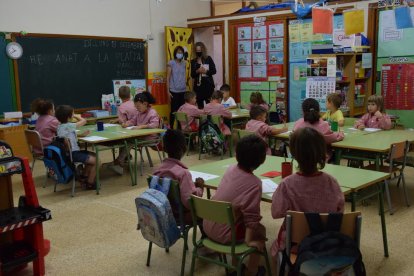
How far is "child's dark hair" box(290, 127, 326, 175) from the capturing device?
2.38 metres

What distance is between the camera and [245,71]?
29.9 ft

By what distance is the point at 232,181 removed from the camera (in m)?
2.68

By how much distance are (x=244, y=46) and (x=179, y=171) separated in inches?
252

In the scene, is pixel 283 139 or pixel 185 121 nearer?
pixel 283 139

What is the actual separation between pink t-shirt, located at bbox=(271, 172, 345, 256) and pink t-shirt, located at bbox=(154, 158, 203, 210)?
0.71 m

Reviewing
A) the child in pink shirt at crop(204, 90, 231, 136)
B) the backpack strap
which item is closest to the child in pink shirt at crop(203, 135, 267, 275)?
the backpack strap

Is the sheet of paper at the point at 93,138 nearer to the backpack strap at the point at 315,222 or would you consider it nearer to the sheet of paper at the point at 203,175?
the sheet of paper at the point at 203,175

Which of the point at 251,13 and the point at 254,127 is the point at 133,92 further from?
the point at 254,127

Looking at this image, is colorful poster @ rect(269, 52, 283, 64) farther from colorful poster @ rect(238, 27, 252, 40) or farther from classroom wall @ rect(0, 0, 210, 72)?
classroom wall @ rect(0, 0, 210, 72)

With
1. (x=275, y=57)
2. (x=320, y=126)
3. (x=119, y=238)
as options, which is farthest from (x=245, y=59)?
(x=119, y=238)

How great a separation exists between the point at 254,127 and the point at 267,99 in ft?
11.8

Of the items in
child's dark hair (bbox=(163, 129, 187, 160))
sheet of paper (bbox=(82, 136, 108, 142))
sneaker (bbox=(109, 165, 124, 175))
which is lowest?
sneaker (bbox=(109, 165, 124, 175))

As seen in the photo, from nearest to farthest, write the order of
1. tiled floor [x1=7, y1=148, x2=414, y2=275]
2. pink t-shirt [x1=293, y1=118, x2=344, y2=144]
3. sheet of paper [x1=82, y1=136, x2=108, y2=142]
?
1. tiled floor [x1=7, y1=148, x2=414, y2=275]
2. pink t-shirt [x1=293, y1=118, x2=344, y2=144]
3. sheet of paper [x1=82, y1=136, x2=108, y2=142]

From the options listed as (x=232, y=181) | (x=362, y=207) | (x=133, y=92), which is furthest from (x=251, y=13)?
(x=232, y=181)
